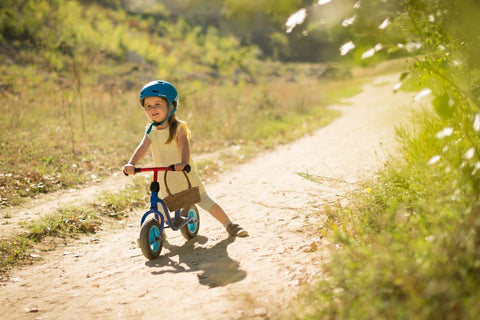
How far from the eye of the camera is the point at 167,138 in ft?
14.2

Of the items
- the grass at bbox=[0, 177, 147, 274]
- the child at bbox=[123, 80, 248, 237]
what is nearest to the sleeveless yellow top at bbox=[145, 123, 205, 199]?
the child at bbox=[123, 80, 248, 237]

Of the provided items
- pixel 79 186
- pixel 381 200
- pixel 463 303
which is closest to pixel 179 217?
pixel 381 200

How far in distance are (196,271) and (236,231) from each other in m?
0.95

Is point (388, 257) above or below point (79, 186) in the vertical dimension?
below

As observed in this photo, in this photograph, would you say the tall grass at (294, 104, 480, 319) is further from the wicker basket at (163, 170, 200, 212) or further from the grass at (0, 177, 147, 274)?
the grass at (0, 177, 147, 274)

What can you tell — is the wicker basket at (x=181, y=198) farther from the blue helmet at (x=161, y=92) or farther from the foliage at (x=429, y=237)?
the foliage at (x=429, y=237)

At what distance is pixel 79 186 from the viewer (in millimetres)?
7355

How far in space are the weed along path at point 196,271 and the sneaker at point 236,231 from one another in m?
0.07

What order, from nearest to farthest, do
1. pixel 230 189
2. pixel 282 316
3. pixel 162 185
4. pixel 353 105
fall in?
1. pixel 282 316
2. pixel 162 185
3. pixel 230 189
4. pixel 353 105

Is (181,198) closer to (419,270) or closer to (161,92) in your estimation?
(161,92)

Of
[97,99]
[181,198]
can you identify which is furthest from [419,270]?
[97,99]

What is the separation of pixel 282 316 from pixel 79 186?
5963 millimetres

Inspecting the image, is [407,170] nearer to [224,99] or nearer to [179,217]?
[179,217]

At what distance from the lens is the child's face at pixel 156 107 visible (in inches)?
164
